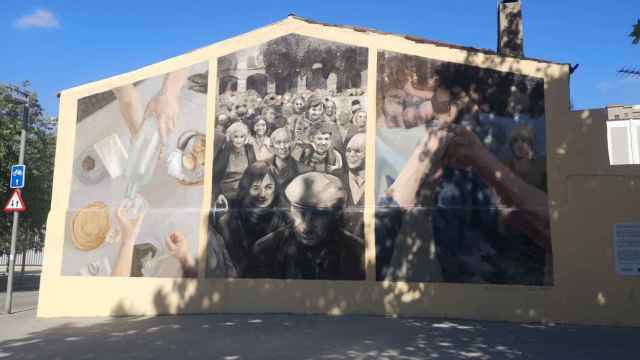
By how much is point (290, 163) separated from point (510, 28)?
618 centimetres

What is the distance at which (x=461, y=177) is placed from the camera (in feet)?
38.1


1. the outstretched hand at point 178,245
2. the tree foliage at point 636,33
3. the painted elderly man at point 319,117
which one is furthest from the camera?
the outstretched hand at point 178,245

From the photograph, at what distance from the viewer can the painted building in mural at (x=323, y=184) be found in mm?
11336

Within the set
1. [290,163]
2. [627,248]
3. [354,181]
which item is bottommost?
[627,248]

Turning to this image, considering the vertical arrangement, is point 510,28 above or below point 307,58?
above

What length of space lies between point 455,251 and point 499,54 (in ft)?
14.5

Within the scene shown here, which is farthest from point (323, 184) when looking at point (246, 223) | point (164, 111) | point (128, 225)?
point (128, 225)

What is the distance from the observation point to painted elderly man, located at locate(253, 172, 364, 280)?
12.0m

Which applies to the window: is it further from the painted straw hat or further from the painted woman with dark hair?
the painted straw hat

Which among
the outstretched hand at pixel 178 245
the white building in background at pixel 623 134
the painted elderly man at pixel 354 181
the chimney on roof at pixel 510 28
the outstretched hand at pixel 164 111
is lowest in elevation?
the outstretched hand at pixel 178 245

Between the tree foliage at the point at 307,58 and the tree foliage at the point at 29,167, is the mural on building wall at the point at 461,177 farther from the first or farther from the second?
the tree foliage at the point at 29,167

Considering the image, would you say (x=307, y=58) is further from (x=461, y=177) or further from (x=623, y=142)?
(x=623, y=142)

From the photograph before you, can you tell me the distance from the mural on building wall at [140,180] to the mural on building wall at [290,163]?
0.60m

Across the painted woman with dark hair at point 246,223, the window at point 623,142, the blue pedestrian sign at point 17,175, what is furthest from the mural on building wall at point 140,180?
the window at point 623,142
